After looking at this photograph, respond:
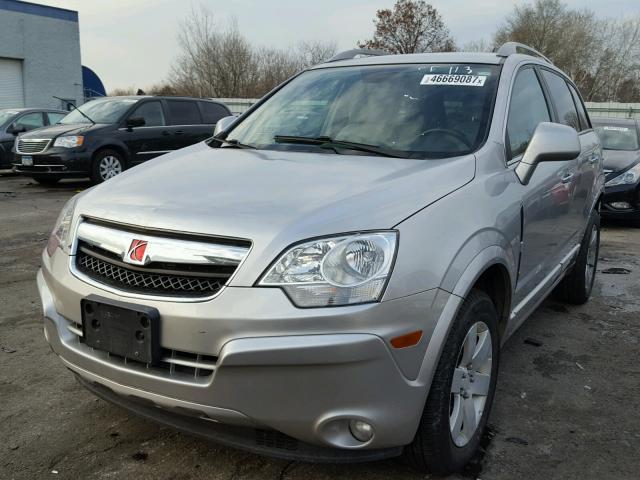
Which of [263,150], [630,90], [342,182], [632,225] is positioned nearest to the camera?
[342,182]

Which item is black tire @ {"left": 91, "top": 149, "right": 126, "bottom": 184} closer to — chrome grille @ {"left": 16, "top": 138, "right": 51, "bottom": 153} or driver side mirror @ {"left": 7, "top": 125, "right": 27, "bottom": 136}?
chrome grille @ {"left": 16, "top": 138, "right": 51, "bottom": 153}

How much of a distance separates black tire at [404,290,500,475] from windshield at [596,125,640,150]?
810 cm

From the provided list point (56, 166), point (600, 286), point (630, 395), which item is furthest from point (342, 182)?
point (56, 166)

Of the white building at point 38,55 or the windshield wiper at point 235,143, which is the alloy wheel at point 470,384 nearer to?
the windshield wiper at point 235,143

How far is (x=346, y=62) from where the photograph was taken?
149 inches

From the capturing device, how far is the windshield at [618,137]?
9273 mm

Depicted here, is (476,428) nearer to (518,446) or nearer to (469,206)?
(518,446)

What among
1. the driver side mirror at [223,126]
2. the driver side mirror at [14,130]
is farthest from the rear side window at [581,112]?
the driver side mirror at [14,130]

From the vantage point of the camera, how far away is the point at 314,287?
1899mm

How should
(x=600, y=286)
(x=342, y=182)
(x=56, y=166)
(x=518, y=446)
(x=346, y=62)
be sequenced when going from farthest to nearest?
(x=56, y=166)
(x=600, y=286)
(x=346, y=62)
(x=518, y=446)
(x=342, y=182)

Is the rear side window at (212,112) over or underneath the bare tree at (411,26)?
underneath

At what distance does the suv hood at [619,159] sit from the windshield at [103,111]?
8.12 meters

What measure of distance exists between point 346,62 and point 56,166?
8165mm

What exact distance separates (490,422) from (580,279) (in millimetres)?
2103
